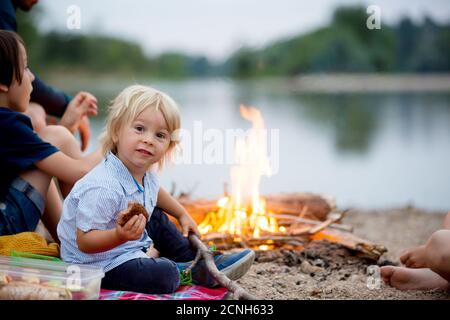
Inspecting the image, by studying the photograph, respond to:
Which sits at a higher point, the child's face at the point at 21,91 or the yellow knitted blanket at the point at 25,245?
the child's face at the point at 21,91

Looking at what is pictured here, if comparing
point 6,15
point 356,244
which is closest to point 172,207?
point 356,244

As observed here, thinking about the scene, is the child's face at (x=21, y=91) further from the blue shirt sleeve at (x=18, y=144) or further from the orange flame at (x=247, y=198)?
the orange flame at (x=247, y=198)

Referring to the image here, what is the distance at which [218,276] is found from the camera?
222 cm

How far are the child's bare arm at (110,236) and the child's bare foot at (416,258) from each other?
1030 millimetres

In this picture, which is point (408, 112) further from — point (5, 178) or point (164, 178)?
point (5, 178)

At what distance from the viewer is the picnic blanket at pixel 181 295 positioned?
A: 2.12 meters

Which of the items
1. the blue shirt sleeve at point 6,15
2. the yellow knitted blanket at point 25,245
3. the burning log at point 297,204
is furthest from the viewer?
the burning log at point 297,204

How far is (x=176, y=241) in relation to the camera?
2467mm

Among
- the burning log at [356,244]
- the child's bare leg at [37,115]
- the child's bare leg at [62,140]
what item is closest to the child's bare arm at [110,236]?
A: the child's bare leg at [62,140]

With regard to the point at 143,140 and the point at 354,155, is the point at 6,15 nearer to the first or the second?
the point at 143,140

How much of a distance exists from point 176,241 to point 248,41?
10.8 metres

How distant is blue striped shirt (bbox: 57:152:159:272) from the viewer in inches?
Answer: 81.7

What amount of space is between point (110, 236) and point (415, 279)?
119cm
